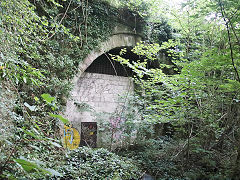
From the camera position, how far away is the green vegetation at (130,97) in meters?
2.13

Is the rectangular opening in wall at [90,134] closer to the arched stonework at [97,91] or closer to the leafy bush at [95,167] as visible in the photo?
the arched stonework at [97,91]

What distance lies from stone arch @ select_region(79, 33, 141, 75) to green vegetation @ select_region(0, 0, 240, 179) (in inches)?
6.7

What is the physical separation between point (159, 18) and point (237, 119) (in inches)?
154

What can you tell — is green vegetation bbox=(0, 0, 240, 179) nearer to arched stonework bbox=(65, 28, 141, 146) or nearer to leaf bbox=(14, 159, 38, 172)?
arched stonework bbox=(65, 28, 141, 146)

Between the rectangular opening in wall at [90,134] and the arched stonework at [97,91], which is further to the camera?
the rectangular opening in wall at [90,134]

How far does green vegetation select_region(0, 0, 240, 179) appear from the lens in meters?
2.13

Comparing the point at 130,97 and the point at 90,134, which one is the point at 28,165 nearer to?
the point at 130,97

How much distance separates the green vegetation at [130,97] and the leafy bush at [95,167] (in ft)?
0.06

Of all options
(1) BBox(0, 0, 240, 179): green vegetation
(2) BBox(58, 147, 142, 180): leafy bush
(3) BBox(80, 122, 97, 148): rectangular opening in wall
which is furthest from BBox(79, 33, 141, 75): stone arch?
(3) BBox(80, 122, 97, 148): rectangular opening in wall

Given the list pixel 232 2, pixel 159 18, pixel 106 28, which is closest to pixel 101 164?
pixel 232 2

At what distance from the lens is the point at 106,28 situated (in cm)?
495

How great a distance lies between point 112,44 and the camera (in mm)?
5184

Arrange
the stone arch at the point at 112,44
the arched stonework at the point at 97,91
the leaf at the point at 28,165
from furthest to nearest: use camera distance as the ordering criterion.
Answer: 1. the arched stonework at the point at 97,91
2. the stone arch at the point at 112,44
3. the leaf at the point at 28,165

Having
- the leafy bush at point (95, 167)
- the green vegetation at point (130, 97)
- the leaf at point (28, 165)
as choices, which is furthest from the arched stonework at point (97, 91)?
the leaf at point (28, 165)
